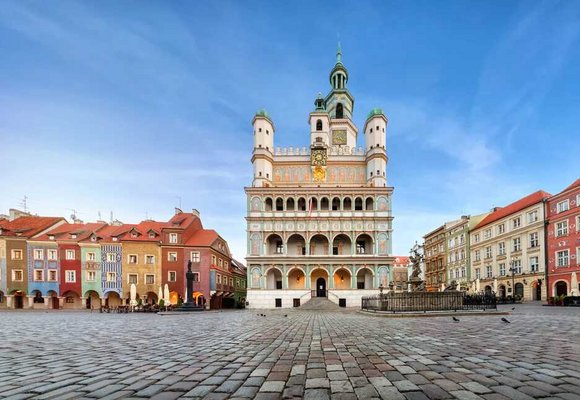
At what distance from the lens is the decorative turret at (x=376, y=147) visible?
156ft

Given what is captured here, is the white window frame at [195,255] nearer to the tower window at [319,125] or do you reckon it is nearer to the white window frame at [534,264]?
the tower window at [319,125]

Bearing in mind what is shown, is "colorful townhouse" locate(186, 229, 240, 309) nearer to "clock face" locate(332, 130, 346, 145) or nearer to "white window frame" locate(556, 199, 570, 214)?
"clock face" locate(332, 130, 346, 145)

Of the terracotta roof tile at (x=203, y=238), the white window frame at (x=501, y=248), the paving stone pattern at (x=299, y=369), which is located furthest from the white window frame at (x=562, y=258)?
the terracotta roof tile at (x=203, y=238)

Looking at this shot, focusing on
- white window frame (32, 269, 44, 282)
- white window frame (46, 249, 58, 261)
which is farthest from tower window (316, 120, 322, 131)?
white window frame (32, 269, 44, 282)

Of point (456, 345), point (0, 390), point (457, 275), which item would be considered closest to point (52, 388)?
point (0, 390)

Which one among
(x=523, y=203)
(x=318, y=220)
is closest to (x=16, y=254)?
(x=318, y=220)

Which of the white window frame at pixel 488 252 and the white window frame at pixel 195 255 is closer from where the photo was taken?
the white window frame at pixel 195 255

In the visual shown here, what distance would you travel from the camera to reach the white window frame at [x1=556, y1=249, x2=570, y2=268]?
125ft

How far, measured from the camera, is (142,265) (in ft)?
142

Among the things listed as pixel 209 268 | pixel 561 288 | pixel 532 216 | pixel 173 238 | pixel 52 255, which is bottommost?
pixel 561 288

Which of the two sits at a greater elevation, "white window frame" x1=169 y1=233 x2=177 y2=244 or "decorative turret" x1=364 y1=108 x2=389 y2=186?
"decorative turret" x1=364 y1=108 x2=389 y2=186

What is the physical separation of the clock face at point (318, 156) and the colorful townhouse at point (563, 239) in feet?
93.5

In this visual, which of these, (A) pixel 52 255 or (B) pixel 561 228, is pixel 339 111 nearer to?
(B) pixel 561 228

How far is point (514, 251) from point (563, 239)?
9095mm
